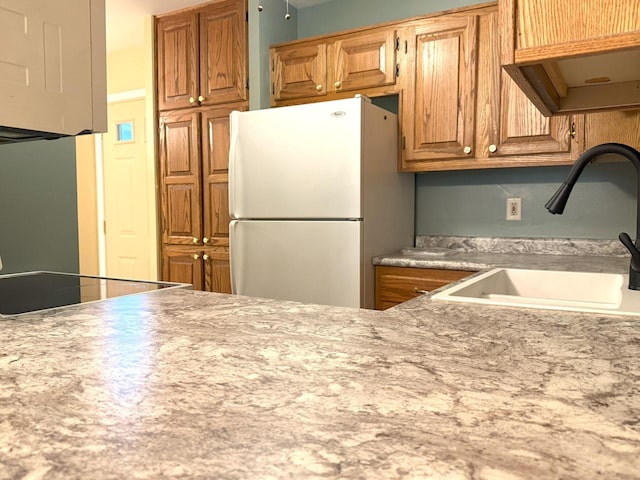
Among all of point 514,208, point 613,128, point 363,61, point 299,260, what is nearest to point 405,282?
point 299,260

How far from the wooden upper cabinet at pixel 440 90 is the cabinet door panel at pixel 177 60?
4.63 feet

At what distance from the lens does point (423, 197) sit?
282 cm

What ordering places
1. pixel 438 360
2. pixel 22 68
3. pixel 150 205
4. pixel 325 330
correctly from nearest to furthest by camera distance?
1. pixel 438 360
2. pixel 325 330
3. pixel 22 68
4. pixel 150 205

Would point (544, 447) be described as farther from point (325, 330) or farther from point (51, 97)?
point (51, 97)

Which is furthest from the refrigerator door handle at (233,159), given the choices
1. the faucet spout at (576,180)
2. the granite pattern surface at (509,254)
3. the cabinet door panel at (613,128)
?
the faucet spout at (576,180)

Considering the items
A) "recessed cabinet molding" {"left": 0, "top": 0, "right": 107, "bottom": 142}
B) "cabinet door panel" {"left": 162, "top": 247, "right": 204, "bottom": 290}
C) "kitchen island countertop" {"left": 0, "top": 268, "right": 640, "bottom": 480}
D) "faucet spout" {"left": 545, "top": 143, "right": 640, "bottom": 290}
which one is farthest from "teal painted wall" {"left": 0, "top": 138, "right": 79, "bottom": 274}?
"faucet spout" {"left": 545, "top": 143, "right": 640, "bottom": 290}

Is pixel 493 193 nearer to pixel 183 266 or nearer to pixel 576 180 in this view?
pixel 576 180

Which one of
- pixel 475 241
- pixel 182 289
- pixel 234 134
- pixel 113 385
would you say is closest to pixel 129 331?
pixel 113 385

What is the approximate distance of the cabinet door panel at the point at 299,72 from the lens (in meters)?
2.75

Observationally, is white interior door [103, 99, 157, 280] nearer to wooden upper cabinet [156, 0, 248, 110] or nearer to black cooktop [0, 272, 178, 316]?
wooden upper cabinet [156, 0, 248, 110]

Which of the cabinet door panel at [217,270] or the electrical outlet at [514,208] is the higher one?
the electrical outlet at [514,208]

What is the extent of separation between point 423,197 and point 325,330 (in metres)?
2.18

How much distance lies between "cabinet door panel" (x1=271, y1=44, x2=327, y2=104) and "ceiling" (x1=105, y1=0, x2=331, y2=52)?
14.2 inches

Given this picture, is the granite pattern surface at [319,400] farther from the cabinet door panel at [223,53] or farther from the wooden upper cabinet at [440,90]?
the cabinet door panel at [223,53]
